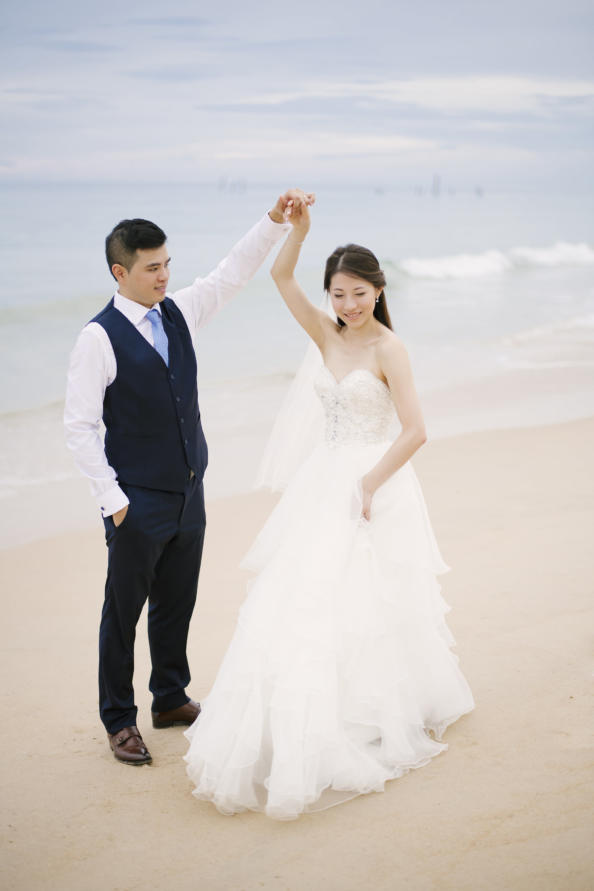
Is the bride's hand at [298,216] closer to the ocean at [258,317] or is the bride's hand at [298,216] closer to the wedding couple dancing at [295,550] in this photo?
the wedding couple dancing at [295,550]

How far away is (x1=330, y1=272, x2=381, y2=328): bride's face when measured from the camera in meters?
3.03

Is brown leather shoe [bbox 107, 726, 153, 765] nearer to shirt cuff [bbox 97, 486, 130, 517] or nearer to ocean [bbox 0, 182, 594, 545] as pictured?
shirt cuff [bbox 97, 486, 130, 517]

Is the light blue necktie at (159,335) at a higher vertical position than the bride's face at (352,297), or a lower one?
lower

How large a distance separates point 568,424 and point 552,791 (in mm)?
5394

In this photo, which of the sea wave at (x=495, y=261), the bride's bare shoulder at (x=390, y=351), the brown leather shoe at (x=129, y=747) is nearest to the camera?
the bride's bare shoulder at (x=390, y=351)

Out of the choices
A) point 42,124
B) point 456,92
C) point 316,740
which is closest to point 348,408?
point 316,740

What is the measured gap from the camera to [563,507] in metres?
5.51

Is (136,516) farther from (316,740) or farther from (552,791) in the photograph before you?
(552,791)

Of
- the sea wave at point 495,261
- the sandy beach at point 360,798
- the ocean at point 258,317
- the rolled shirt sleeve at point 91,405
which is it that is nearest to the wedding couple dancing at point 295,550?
the rolled shirt sleeve at point 91,405

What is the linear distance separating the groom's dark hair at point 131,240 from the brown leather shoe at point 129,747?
1.63 m

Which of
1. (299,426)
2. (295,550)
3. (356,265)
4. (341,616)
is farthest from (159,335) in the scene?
(341,616)

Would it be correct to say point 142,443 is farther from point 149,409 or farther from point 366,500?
point 366,500

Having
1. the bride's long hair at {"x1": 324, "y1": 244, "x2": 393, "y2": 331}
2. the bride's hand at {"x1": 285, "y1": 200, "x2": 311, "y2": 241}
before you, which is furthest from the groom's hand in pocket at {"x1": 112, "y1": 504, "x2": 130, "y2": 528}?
the bride's hand at {"x1": 285, "y1": 200, "x2": 311, "y2": 241}

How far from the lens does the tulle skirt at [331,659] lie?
2.74 m
